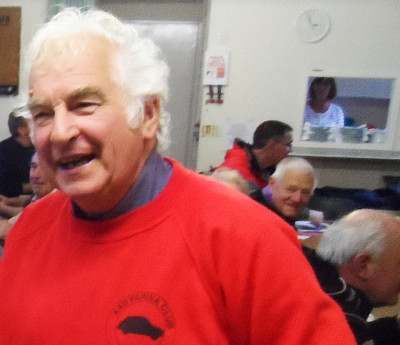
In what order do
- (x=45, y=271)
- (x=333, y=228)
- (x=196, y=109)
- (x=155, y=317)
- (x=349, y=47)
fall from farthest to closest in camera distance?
(x=196, y=109) < (x=349, y=47) < (x=333, y=228) < (x=45, y=271) < (x=155, y=317)

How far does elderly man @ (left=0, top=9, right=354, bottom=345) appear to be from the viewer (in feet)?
2.14

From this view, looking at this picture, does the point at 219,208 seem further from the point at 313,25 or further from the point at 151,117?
the point at 313,25

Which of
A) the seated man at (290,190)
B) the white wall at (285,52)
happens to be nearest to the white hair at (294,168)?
the seated man at (290,190)

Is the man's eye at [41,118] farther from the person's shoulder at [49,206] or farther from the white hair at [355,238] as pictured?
the white hair at [355,238]

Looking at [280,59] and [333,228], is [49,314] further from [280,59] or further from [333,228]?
[280,59]

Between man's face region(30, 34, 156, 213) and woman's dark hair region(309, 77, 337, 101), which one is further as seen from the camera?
woman's dark hair region(309, 77, 337, 101)

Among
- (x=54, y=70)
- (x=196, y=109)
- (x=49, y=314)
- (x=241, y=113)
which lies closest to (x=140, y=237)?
(x=49, y=314)

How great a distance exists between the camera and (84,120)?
2.31ft

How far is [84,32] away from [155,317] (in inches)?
20.8

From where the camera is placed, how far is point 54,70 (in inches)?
27.7

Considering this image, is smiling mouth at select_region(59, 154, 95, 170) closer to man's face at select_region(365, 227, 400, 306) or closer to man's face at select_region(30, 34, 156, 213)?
man's face at select_region(30, 34, 156, 213)

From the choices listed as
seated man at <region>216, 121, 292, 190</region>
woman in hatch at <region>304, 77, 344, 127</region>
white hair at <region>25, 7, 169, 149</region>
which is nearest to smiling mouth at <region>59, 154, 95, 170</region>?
white hair at <region>25, 7, 169, 149</region>

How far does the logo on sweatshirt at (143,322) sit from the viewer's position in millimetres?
660

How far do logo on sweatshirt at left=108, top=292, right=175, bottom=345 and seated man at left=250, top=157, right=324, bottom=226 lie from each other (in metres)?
1.63
